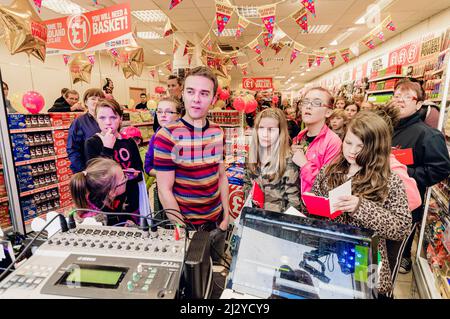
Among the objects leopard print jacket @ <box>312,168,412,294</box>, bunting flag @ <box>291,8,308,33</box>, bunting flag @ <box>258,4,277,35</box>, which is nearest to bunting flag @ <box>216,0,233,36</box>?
bunting flag @ <box>258,4,277,35</box>

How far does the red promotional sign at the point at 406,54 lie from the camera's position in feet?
19.4

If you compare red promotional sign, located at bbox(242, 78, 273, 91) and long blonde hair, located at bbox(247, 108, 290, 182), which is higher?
red promotional sign, located at bbox(242, 78, 273, 91)

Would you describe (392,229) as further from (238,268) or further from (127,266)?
(127,266)

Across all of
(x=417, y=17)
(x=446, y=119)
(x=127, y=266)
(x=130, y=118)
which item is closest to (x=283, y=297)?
(x=127, y=266)

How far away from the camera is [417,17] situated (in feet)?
19.4

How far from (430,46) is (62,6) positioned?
25.6ft

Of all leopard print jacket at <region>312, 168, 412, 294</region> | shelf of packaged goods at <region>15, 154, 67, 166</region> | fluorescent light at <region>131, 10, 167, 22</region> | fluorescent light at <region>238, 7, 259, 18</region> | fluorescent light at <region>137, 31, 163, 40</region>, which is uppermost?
fluorescent light at <region>137, 31, 163, 40</region>

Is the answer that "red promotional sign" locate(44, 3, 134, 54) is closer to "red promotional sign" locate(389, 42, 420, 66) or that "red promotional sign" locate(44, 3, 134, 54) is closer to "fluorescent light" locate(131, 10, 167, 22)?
"fluorescent light" locate(131, 10, 167, 22)

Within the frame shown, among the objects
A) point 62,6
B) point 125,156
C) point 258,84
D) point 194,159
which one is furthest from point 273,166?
point 258,84

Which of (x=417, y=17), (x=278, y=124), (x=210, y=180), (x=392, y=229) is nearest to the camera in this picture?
(x=392, y=229)

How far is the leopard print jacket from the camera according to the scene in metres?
1.05

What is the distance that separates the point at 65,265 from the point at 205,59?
6.48 m

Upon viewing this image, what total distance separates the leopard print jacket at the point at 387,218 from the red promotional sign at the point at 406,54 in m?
6.38

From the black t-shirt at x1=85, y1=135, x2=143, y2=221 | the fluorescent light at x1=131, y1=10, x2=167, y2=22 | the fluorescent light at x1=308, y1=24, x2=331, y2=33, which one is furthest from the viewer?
the fluorescent light at x1=308, y1=24, x2=331, y2=33
